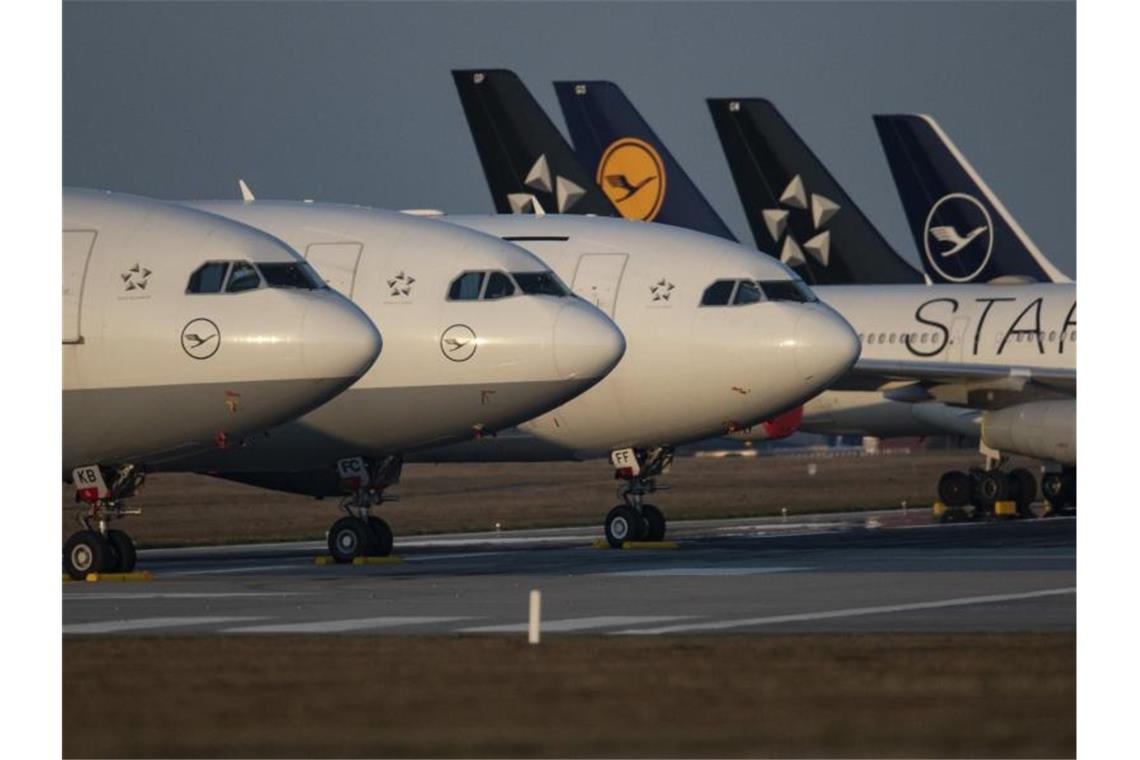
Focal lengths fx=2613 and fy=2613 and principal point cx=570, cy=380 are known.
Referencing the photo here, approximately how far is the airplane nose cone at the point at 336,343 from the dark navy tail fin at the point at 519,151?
18834 mm

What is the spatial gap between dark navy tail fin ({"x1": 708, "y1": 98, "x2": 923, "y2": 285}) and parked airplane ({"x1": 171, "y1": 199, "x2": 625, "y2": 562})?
27.4m

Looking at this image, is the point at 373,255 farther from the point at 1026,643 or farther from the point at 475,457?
the point at 1026,643

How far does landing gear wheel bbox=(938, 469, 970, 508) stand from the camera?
181 feet

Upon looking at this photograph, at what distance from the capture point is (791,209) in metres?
65.8

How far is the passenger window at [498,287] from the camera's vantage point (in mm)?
37156

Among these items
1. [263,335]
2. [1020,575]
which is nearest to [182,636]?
[263,335]

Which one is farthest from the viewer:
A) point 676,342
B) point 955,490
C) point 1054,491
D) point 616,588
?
point 955,490

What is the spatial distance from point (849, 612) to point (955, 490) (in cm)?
3019

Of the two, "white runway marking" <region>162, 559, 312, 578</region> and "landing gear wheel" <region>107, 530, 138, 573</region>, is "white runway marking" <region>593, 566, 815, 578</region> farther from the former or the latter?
"landing gear wheel" <region>107, 530, 138, 573</region>

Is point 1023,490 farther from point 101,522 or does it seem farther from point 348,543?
point 101,522

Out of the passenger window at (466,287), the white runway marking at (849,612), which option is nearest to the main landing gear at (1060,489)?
the passenger window at (466,287)

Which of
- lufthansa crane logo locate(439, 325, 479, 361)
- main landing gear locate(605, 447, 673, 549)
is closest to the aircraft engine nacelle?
main landing gear locate(605, 447, 673, 549)

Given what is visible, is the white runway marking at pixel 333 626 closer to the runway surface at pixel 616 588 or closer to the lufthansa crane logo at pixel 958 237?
the runway surface at pixel 616 588

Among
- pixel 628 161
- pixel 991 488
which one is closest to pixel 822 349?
pixel 991 488
